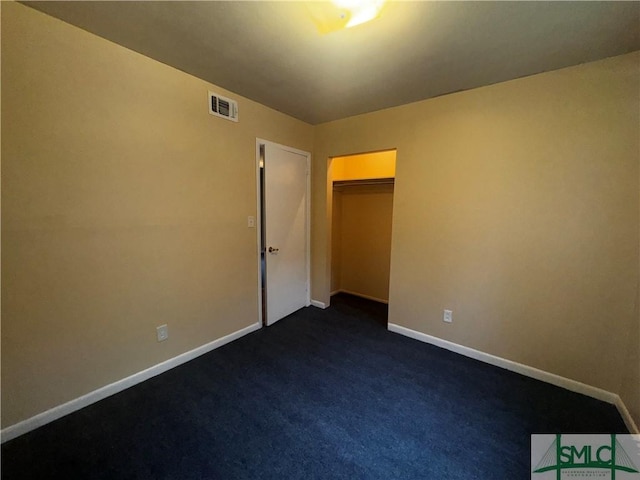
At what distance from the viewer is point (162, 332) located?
214cm

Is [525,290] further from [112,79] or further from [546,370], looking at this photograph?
[112,79]

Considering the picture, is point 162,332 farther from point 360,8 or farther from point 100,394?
point 360,8

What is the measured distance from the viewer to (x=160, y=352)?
7.06ft

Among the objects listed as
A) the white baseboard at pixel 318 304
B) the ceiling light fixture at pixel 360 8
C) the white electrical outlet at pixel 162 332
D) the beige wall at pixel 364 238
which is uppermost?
the ceiling light fixture at pixel 360 8

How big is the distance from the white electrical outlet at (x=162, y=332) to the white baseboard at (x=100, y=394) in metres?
0.21

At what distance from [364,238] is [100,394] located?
3.40 meters

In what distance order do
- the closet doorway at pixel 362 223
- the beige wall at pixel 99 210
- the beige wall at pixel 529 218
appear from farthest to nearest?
1. the closet doorway at pixel 362 223
2. the beige wall at pixel 529 218
3. the beige wall at pixel 99 210

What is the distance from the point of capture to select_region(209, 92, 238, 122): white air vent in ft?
7.56

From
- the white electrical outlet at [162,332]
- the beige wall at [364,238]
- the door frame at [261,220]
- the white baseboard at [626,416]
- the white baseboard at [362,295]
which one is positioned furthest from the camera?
the white baseboard at [362,295]

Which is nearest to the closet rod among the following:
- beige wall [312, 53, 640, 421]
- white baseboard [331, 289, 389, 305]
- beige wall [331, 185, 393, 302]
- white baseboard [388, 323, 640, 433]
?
beige wall [331, 185, 393, 302]

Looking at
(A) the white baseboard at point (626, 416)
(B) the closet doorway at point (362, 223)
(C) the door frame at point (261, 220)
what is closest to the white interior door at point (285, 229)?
(C) the door frame at point (261, 220)

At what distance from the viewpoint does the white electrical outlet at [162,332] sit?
2.12 meters

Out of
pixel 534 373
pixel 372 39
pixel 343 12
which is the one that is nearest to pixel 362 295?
pixel 534 373

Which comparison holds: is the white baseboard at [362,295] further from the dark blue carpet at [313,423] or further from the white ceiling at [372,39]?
the white ceiling at [372,39]
